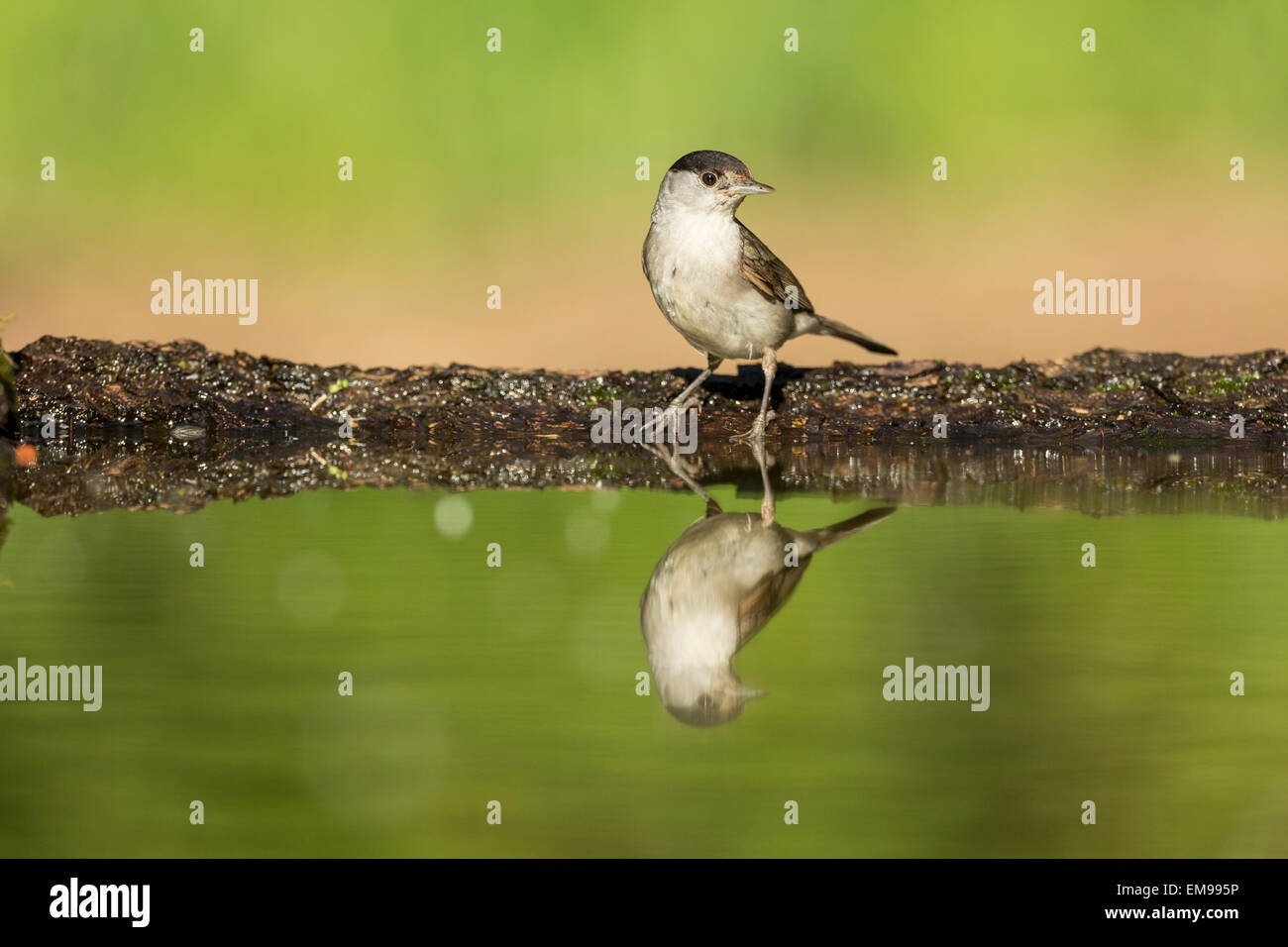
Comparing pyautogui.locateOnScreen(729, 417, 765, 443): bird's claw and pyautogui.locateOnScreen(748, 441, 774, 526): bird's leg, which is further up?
pyautogui.locateOnScreen(729, 417, 765, 443): bird's claw

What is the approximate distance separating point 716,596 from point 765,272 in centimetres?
516

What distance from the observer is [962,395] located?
32.6 feet

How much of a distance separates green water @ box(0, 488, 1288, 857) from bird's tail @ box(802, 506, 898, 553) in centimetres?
33

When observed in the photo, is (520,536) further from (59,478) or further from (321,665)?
(59,478)

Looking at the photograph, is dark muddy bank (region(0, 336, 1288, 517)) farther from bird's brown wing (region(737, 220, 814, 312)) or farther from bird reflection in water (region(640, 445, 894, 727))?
bird reflection in water (region(640, 445, 894, 727))

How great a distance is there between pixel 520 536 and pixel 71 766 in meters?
2.76

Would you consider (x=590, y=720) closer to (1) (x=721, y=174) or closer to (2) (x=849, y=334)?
(1) (x=721, y=174)

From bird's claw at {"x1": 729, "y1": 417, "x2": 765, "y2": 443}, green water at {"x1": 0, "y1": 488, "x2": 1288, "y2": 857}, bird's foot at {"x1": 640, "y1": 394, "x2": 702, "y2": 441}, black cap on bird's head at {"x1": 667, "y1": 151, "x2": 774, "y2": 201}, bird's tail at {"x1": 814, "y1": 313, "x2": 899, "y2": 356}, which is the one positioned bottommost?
green water at {"x1": 0, "y1": 488, "x2": 1288, "y2": 857}

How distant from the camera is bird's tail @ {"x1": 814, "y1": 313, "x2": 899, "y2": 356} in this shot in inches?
427

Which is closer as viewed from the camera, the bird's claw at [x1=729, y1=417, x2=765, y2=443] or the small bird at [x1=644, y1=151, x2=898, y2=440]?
the small bird at [x1=644, y1=151, x2=898, y2=440]

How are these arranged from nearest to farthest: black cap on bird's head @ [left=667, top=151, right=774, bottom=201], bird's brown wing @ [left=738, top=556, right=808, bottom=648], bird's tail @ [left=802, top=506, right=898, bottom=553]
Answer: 1. bird's brown wing @ [left=738, top=556, right=808, bottom=648]
2. bird's tail @ [left=802, top=506, right=898, bottom=553]
3. black cap on bird's head @ [left=667, top=151, right=774, bottom=201]
